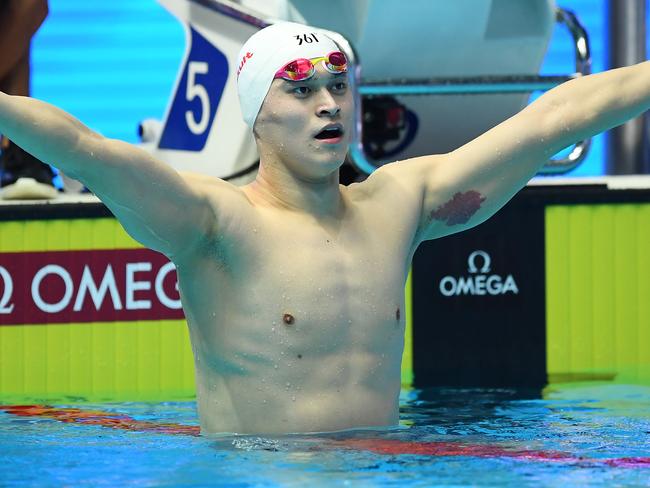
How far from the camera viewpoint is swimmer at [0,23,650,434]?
305 cm

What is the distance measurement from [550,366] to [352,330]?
198 cm

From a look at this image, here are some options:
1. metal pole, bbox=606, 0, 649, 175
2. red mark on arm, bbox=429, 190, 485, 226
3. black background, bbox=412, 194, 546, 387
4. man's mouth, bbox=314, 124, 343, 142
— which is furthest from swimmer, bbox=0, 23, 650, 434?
metal pole, bbox=606, 0, 649, 175

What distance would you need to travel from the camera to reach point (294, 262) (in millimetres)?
3096

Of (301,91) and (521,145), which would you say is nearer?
(301,91)

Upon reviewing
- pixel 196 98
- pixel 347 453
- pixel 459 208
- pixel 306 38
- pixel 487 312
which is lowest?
pixel 347 453

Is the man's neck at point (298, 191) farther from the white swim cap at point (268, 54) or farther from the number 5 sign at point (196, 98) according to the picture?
the number 5 sign at point (196, 98)

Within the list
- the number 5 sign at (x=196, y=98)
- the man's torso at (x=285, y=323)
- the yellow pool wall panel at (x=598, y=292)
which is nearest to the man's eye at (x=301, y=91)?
the man's torso at (x=285, y=323)

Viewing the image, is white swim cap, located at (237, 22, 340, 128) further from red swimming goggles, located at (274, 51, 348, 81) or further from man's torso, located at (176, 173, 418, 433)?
man's torso, located at (176, 173, 418, 433)

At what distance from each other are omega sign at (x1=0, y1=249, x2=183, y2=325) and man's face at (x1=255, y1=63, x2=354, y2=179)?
186cm

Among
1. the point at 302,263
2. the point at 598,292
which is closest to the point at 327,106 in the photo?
the point at 302,263

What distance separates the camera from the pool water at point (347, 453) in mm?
2719

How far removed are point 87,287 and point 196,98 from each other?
104cm

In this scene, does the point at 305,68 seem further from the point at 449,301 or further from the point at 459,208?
the point at 449,301

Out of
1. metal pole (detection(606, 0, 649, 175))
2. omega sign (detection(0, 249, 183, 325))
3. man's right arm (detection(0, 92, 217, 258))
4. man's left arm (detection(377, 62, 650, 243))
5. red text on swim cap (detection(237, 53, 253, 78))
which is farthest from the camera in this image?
metal pole (detection(606, 0, 649, 175))
